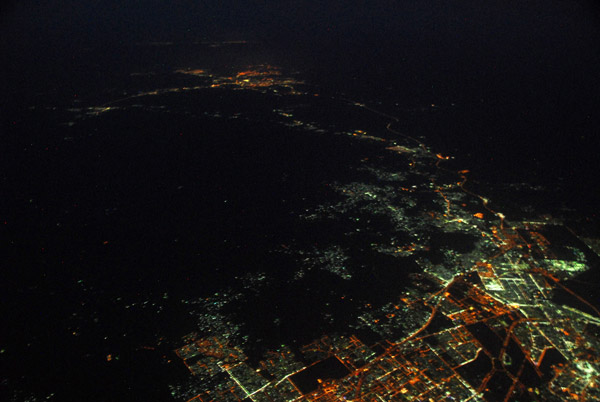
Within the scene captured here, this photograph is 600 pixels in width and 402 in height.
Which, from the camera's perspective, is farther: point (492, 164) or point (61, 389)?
point (492, 164)

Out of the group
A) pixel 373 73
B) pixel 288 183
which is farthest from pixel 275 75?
pixel 288 183

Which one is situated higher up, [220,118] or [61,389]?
[220,118]

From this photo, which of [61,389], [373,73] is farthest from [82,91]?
[61,389]

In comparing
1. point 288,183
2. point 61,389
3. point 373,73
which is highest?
point 373,73

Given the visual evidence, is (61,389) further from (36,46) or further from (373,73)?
(36,46)

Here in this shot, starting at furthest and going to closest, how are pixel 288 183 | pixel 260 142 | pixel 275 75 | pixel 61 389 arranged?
1. pixel 275 75
2. pixel 260 142
3. pixel 288 183
4. pixel 61 389

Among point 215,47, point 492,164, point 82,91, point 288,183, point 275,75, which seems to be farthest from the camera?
point 215,47

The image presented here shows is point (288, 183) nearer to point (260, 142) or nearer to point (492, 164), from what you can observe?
point (260, 142)

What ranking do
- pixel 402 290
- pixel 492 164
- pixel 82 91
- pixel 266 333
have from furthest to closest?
pixel 82 91
pixel 492 164
pixel 402 290
pixel 266 333

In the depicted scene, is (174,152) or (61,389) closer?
(61,389)
